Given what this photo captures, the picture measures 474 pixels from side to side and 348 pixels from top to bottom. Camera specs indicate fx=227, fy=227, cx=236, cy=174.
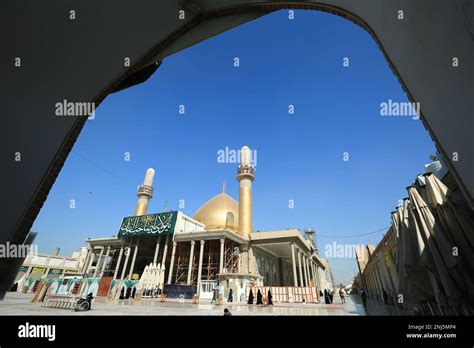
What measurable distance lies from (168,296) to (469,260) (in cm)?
1822

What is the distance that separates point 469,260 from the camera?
4199 mm

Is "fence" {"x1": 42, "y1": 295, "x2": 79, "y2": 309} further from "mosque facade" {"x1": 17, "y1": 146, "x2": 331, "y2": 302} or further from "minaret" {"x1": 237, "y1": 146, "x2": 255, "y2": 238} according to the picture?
"minaret" {"x1": 237, "y1": 146, "x2": 255, "y2": 238}

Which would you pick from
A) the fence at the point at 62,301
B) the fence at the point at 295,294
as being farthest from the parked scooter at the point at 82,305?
the fence at the point at 295,294

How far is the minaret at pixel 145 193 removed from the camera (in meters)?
34.6

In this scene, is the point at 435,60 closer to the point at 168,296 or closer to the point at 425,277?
the point at 425,277

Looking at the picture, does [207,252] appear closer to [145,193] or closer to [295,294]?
[295,294]

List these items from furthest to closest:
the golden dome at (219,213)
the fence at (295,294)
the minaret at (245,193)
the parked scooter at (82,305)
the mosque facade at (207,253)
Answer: the golden dome at (219,213) → the minaret at (245,193) → the mosque facade at (207,253) → the fence at (295,294) → the parked scooter at (82,305)

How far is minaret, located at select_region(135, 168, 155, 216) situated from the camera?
113 feet

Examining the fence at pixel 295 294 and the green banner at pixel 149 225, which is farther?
the green banner at pixel 149 225

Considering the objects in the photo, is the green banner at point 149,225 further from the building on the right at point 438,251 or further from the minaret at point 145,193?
the building on the right at point 438,251

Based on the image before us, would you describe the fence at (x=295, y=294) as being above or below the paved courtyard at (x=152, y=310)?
above

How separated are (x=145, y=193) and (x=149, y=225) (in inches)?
327
